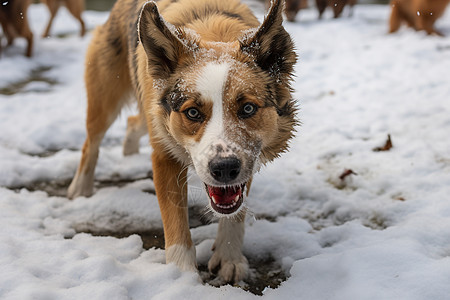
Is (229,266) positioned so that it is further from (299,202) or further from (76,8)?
(76,8)

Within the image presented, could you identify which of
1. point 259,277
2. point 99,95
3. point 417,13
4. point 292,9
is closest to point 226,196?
point 259,277

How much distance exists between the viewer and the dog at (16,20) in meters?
8.50

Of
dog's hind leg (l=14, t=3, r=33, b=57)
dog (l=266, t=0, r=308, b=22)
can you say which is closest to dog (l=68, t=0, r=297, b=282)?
dog's hind leg (l=14, t=3, r=33, b=57)

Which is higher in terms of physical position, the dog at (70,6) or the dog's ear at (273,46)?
the dog's ear at (273,46)

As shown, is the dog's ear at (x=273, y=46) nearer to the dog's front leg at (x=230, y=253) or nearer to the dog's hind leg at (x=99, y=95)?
the dog's front leg at (x=230, y=253)

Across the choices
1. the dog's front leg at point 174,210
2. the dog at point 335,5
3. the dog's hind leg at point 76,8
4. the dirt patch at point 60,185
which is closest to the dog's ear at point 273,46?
the dog's front leg at point 174,210

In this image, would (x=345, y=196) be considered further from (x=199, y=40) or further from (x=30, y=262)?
(x=30, y=262)

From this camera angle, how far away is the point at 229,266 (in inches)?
113

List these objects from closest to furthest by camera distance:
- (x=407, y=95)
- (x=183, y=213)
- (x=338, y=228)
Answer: (x=183, y=213)
(x=338, y=228)
(x=407, y=95)

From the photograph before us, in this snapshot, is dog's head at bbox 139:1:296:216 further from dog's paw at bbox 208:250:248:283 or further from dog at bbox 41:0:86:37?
dog at bbox 41:0:86:37

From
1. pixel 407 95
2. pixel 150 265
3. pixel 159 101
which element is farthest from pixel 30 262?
pixel 407 95

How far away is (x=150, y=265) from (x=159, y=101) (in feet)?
3.46

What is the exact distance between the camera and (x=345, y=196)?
3760 millimetres

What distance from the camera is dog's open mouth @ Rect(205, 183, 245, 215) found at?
2500mm
